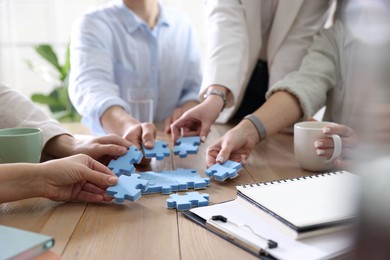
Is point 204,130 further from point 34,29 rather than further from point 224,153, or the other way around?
point 34,29

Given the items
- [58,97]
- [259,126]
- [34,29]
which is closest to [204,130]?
[259,126]

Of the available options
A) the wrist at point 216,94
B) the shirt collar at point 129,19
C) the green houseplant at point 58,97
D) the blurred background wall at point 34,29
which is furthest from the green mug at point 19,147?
the blurred background wall at point 34,29

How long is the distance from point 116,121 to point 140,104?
359mm

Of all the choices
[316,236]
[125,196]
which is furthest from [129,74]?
[316,236]

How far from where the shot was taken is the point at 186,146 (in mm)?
1158

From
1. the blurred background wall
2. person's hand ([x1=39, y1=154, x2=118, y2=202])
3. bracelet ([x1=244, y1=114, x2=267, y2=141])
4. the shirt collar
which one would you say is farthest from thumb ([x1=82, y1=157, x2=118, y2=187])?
the blurred background wall

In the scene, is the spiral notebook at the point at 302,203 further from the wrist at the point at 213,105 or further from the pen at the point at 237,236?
the wrist at the point at 213,105

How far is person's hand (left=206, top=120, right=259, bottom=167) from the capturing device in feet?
3.55

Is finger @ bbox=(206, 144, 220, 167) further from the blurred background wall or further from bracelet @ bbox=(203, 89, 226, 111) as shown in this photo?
the blurred background wall

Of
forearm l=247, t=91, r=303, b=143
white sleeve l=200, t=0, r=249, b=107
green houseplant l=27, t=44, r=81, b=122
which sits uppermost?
white sleeve l=200, t=0, r=249, b=107

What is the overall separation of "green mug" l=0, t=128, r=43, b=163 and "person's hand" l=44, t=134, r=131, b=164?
119 millimetres

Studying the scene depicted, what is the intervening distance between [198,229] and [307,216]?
0.18 metres

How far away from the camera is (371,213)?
34 cm

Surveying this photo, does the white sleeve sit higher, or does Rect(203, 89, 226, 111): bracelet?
the white sleeve
